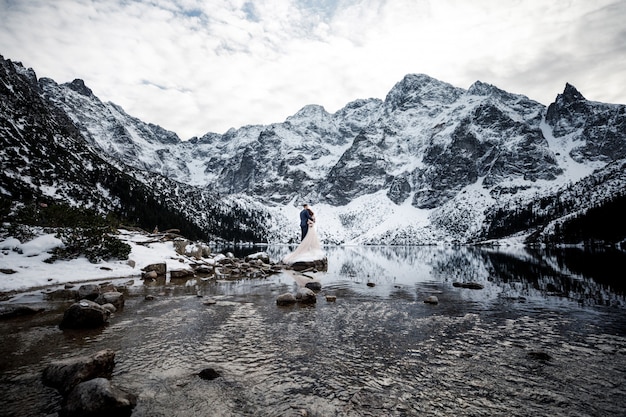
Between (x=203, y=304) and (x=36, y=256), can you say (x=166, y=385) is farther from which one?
(x=36, y=256)

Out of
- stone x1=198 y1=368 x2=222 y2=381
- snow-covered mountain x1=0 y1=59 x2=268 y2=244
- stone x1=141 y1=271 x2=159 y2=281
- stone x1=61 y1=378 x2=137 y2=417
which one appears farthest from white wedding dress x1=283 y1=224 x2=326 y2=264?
snow-covered mountain x1=0 y1=59 x2=268 y2=244

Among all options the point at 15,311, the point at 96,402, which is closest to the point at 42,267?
the point at 15,311

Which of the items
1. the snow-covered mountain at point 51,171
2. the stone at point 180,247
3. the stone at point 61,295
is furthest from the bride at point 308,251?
the snow-covered mountain at point 51,171

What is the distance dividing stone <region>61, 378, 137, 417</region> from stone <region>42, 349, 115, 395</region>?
0.95 metres

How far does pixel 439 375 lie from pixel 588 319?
9394 millimetres

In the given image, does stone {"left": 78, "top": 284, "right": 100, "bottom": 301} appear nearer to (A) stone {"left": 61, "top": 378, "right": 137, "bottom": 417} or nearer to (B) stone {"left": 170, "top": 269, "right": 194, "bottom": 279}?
(B) stone {"left": 170, "top": 269, "right": 194, "bottom": 279}

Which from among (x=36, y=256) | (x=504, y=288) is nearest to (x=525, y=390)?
(x=504, y=288)

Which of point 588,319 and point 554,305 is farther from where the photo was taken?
point 554,305

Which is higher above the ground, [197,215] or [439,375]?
[197,215]

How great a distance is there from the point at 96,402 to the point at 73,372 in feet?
5.88

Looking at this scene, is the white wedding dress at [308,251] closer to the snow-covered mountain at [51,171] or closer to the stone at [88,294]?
the stone at [88,294]

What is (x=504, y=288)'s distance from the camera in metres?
21.2

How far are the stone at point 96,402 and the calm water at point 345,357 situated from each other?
0.99 ft

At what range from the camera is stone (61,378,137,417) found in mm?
5238
